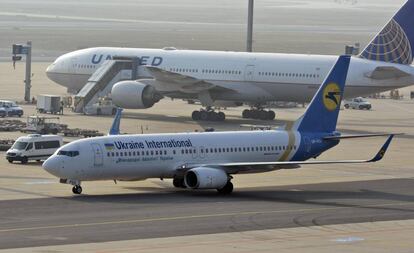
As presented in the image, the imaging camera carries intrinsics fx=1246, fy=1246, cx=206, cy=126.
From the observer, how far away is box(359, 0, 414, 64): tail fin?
9381 cm

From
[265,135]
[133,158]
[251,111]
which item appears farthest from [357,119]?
[133,158]

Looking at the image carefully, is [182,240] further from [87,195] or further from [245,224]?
[87,195]

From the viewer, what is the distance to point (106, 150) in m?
55.2

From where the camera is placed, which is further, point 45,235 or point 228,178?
point 228,178

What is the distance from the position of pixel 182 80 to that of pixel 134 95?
3.96 m

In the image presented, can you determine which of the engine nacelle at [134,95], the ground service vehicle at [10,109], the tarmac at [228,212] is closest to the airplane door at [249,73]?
the engine nacelle at [134,95]

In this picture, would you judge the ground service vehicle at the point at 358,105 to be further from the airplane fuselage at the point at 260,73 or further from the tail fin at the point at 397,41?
the tail fin at the point at 397,41

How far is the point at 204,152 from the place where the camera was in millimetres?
58406

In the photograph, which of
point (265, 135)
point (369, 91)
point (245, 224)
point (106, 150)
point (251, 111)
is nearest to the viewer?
point (245, 224)

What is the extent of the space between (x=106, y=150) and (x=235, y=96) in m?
42.8

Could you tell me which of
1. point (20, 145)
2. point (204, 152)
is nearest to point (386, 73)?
point (20, 145)

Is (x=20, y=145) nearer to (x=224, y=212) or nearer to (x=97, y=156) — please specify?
(x=97, y=156)

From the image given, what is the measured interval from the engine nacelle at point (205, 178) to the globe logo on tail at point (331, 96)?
27.5 ft

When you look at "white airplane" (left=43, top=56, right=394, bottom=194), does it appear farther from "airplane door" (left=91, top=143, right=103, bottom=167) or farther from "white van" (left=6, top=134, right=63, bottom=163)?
"white van" (left=6, top=134, right=63, bottom=163)
